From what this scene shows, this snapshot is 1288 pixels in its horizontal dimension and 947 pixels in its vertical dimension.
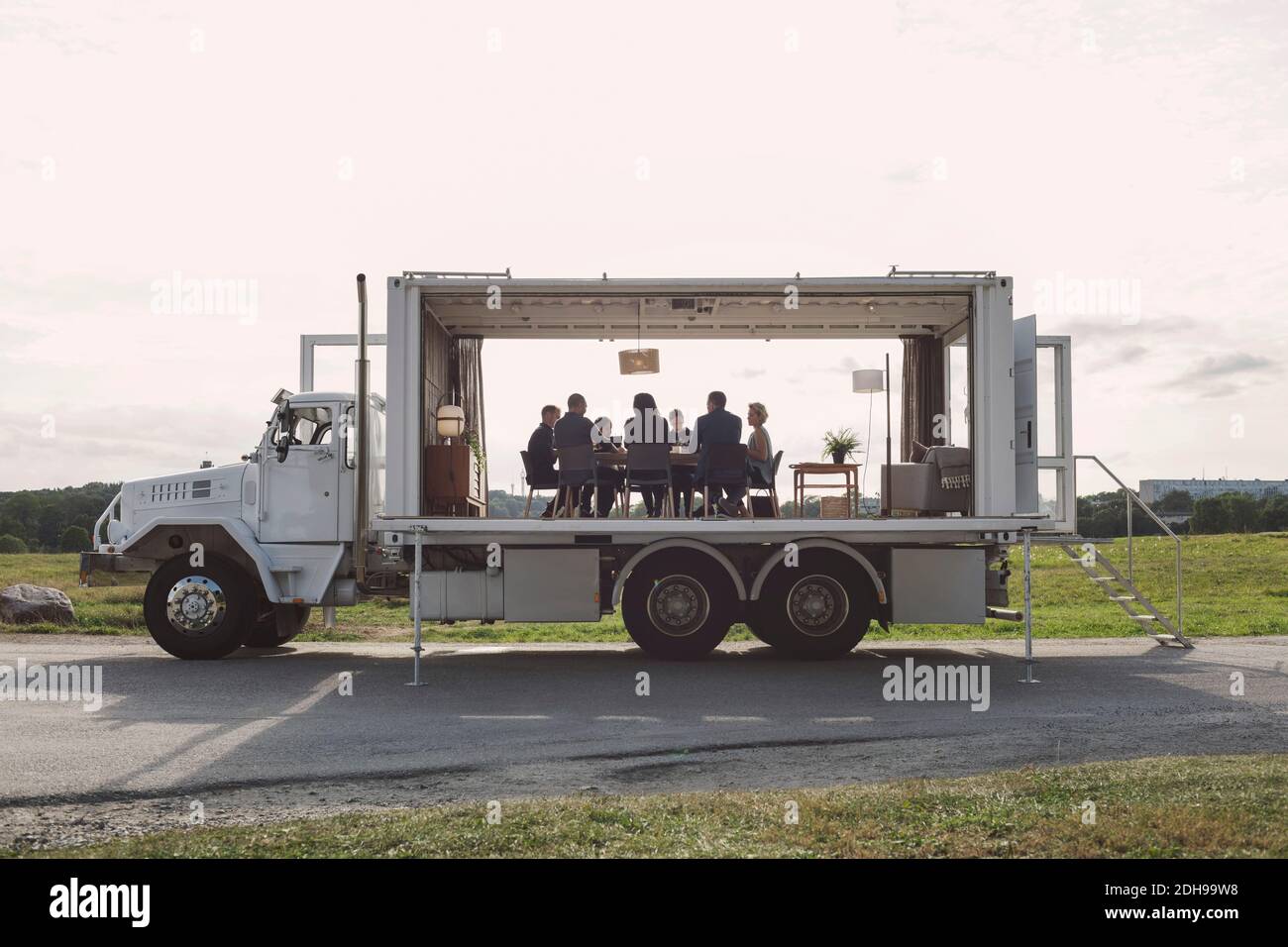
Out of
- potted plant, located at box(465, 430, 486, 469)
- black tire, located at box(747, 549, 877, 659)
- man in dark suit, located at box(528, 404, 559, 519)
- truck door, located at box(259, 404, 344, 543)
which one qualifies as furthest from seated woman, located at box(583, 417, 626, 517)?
truck door, located at box(259, 404, 344, 543)

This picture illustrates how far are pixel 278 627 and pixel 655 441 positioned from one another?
15.4 feet

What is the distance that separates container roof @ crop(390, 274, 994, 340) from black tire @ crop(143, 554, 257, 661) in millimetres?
3439

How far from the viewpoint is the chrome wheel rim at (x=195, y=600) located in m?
11.6

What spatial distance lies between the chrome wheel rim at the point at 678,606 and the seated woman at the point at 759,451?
42.4 inches

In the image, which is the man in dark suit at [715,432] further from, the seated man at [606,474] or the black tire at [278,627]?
the black tire at [278,627]

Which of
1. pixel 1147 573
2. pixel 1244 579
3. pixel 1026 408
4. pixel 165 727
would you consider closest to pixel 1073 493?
pixel 1026 408

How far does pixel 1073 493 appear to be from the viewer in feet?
39.6

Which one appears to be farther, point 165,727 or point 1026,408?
point 1026,408

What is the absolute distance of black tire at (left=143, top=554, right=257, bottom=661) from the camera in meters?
11.6

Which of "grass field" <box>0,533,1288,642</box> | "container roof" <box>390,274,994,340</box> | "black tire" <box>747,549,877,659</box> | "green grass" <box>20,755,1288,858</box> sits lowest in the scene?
"grass field" <box>0,533,1288,642</box>

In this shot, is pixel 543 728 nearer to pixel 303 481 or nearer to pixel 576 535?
pixel 576 535

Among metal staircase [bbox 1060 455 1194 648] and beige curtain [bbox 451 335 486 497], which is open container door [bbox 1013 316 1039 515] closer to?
metal staircase [bbox 1060 455 1194 648]
